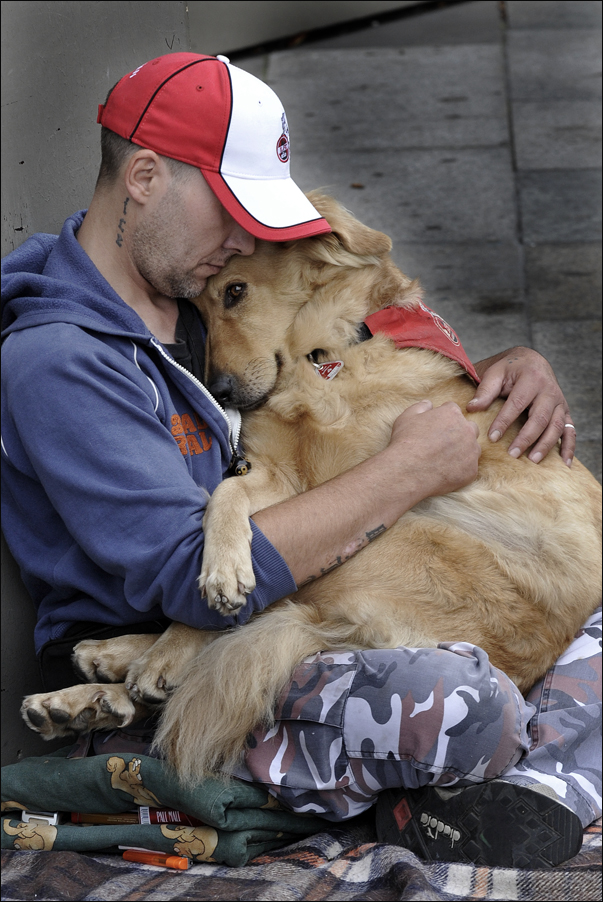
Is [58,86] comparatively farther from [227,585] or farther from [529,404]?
[529,404]

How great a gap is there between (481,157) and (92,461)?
6.02 meters

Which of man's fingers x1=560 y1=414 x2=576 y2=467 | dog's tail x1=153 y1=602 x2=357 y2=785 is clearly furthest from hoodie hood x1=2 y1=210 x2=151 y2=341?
man's fingers x1=560 y1=414 x2=576 y2=467

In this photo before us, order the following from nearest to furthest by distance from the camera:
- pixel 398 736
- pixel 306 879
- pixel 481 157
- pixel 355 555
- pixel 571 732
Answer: pixel 306 879 → pixel 398 736 → pixel 571 732 → pixel 355 555 → pixel 481 157

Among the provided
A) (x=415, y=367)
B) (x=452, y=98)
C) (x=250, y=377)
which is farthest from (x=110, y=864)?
(x=452, y=98)

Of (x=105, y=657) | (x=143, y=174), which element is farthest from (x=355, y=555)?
(x=143, y=174)

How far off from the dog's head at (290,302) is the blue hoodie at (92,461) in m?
0.35

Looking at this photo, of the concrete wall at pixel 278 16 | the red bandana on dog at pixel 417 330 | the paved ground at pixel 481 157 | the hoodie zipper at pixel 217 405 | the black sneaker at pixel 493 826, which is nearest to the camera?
the black sneaker at pixel 493 826

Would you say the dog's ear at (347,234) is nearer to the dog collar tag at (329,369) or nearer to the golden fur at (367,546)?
the golden fur at (367,546)

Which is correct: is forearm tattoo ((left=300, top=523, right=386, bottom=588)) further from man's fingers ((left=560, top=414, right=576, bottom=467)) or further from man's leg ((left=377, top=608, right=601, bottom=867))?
man's fingers ((left=560, top=414, right=576, bottom=467))

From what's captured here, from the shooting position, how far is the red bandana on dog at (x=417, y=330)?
2.68 metres

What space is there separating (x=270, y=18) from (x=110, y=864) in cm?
890

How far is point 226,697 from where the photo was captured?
6.76 feet

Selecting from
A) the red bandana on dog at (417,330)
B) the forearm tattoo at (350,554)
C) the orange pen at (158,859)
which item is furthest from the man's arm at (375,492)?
the orange pen at (158,859)

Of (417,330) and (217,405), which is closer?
(217,405)
